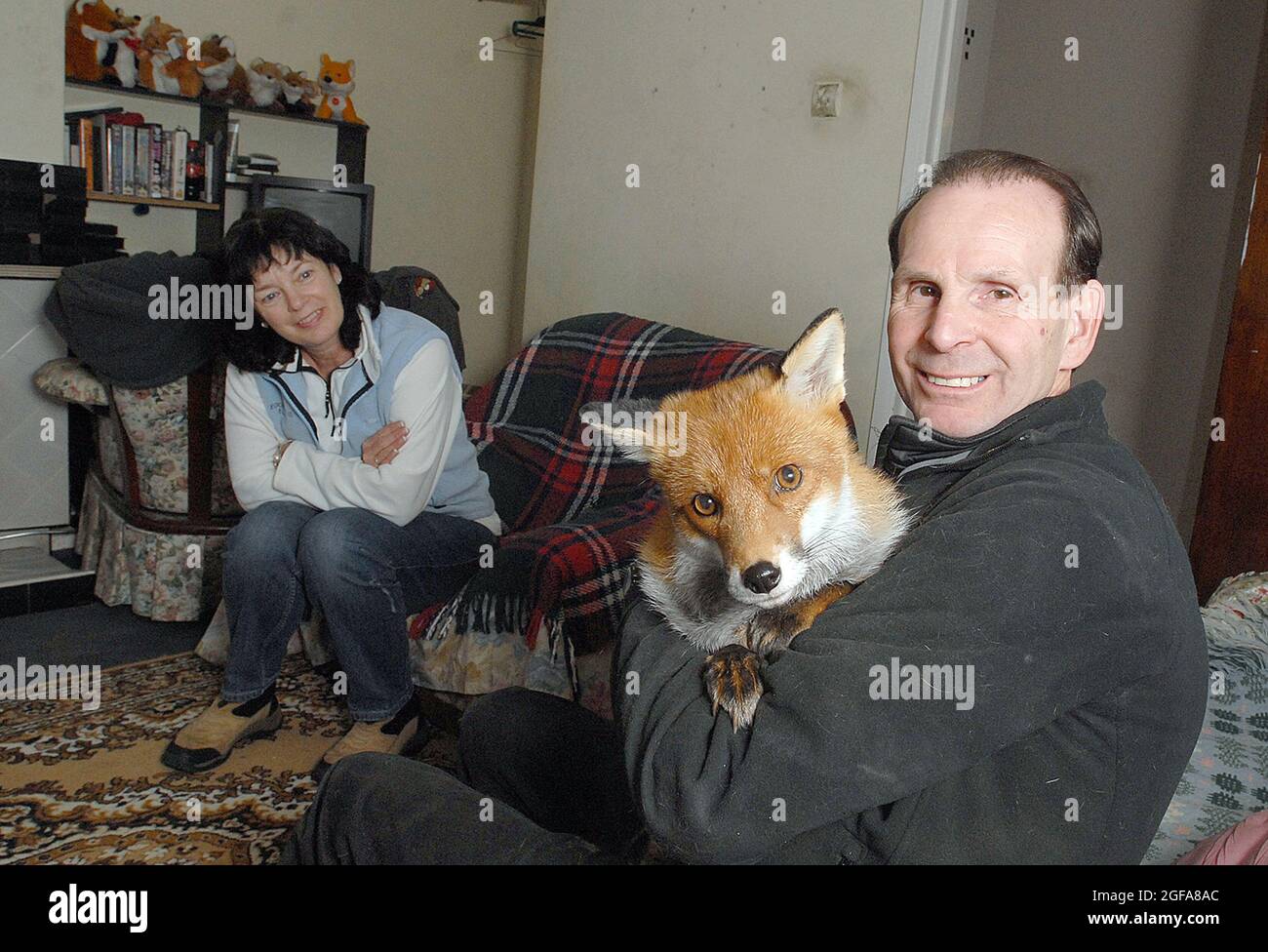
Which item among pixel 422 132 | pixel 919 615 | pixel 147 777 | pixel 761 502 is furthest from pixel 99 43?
pixel 919 615

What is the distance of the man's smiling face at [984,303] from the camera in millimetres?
1146

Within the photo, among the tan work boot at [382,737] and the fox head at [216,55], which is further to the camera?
the fox head at [216,55]

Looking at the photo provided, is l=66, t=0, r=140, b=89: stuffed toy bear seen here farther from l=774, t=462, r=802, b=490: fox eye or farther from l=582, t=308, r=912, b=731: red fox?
l=774, t=462, r=802, b=490: fox eye

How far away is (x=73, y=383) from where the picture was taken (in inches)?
133

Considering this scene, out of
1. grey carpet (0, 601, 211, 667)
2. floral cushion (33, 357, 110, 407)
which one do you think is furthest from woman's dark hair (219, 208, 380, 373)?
grey carpet (0, 601, 211, 667)

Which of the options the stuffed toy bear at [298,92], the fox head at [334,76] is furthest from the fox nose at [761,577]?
the fox head at [334,76]

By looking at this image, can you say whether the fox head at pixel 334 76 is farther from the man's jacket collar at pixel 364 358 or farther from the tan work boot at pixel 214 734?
the tan work boot at pixel 214 734

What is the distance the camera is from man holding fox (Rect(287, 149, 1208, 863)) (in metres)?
0.91

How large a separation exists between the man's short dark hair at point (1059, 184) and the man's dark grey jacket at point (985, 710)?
264 millimetres

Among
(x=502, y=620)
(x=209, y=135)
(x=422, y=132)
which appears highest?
(x=422, y=132)

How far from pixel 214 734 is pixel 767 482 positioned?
1.90 m

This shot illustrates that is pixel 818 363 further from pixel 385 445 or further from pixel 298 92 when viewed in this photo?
pixel 298 92
